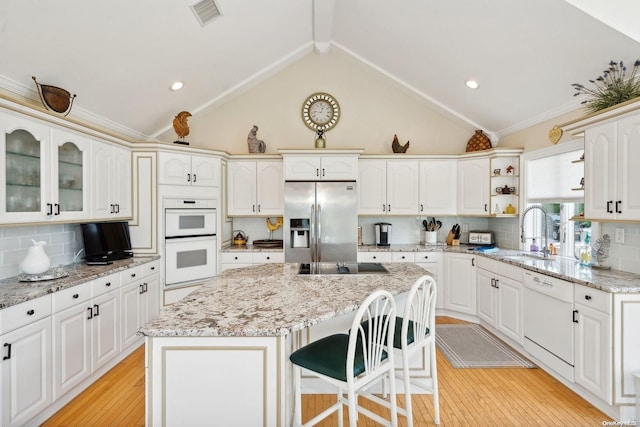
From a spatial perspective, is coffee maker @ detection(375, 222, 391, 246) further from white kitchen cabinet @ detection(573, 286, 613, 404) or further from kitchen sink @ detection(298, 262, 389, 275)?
white kitchen cabinet @ detection(573, 286, 613, 404)

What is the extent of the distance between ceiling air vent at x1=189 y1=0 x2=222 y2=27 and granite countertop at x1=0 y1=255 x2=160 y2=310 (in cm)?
239

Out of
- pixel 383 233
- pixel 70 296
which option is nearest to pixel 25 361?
pixel 70 296

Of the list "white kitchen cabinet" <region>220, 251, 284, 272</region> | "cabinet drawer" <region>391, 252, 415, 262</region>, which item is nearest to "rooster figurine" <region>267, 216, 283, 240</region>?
"white kitchen cabinet" <region>220, 251, 284, 272</region>

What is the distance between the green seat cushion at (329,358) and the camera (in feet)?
5.25

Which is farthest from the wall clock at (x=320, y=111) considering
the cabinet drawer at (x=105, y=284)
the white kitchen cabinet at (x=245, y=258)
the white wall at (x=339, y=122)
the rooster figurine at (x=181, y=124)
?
the cabinet drawer at (x=105, y=284)

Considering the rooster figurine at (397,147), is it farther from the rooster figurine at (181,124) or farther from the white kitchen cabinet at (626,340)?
the white kitchen cabinet at (626,340)

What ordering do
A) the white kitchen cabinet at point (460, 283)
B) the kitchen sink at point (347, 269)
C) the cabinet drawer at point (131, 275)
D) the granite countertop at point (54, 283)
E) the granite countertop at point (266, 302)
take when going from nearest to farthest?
1. the granite countertop at point (266, 302)
2. the granite countertop at point (54, 283)
3. the kitchen sink at point (347, 269)
4. the cabinet drawer at point (131, 275)
5. the white kitchen cabinet at point (460, 283)

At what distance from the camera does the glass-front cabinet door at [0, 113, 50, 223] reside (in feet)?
6.96

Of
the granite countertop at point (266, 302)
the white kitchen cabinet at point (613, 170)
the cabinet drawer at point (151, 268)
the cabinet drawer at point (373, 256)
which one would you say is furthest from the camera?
the cabinet drawer at point (373, 256)

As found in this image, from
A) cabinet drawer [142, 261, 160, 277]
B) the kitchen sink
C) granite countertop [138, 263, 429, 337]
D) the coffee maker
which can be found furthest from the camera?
the coffee maker

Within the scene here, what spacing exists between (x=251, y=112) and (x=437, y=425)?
430 centimetres

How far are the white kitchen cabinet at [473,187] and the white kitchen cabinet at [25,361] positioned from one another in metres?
4.40

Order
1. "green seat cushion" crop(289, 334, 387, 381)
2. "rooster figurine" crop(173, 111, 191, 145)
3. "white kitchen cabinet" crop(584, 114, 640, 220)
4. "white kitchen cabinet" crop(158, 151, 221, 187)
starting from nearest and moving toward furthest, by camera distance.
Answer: "green seat cushion" crop(289, 334, 387, 381) < "white kitchen cabinet" crop(584, 114, 640, 220) < "white kitchen cabinet" crop(158, 151, 221, 187) < "rooster figurine" crop(173, 111, 191, 145)

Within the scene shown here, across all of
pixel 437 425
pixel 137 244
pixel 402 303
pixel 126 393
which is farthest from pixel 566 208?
pixel 137 244
